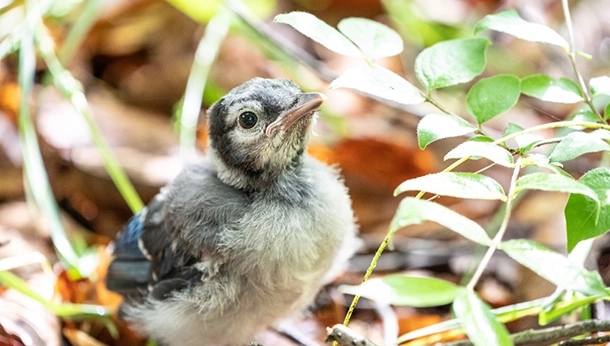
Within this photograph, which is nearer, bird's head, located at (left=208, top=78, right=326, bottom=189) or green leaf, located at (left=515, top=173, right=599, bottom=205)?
green leaf, located at (left=515, top=173, right=599, bottom=205)

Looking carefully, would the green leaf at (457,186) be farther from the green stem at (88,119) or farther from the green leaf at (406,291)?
the green stem at (88,119)

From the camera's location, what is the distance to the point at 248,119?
1.33m

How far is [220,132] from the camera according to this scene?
1.39 metres

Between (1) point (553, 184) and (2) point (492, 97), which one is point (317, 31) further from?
(1) point (553, 184)

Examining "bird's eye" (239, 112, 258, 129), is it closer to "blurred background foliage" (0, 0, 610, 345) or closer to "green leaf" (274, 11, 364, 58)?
"green leaf" (274, 11, 364, 58)

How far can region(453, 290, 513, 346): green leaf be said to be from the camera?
58 centimetres

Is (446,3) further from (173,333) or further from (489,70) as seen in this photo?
(173,333)

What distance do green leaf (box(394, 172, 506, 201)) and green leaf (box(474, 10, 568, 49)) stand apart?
0.95 feet

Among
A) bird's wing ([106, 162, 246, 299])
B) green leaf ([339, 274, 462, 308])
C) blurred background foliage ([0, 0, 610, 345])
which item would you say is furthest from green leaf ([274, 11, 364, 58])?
blurred background foliage ([0, 0, 610, 345])

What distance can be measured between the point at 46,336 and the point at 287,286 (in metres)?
0.62

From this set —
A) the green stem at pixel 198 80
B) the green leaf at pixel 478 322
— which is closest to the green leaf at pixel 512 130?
the green leaf at pixel 478 322

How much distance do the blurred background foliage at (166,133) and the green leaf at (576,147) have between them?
2.65ft

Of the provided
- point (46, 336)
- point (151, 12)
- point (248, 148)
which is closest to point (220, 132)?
point (248, 148)

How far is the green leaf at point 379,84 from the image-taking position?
80 centimetres
